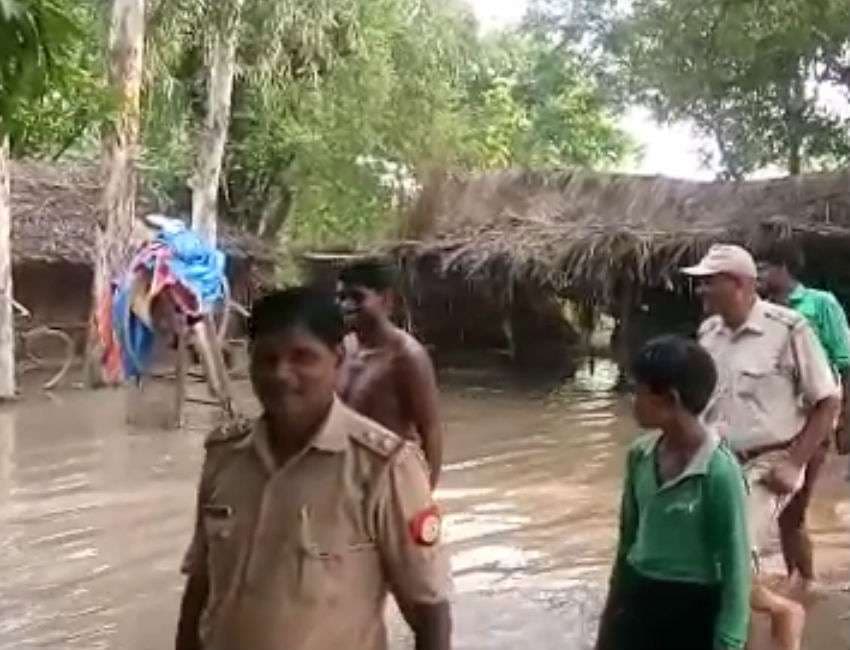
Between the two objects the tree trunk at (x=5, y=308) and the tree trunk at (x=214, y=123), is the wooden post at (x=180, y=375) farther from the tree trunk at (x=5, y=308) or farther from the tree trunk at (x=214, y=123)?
the tree trunk at (x=214, y=123)

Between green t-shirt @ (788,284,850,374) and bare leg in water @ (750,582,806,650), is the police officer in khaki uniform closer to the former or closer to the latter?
bare leg in water @ (750,582,806,650)

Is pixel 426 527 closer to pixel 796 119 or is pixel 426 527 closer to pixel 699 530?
pixel 699 530

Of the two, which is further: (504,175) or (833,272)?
(504,175)

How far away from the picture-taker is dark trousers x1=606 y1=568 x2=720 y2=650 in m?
4.15

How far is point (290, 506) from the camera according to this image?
2.94 m

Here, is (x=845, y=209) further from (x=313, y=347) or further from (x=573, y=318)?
(x=313, y=347)

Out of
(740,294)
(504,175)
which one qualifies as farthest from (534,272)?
(740,294)

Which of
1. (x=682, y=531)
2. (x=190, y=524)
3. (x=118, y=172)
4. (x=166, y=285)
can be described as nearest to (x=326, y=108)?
(x=118, y=172)

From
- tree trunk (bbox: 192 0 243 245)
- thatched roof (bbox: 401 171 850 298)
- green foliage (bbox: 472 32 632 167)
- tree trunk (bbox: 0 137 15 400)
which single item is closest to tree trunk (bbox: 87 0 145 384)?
tree trunk (bbox: 0 137 15 400)

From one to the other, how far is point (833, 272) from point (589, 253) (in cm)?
297

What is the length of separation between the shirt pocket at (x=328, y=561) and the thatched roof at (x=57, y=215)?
19726 millimetres

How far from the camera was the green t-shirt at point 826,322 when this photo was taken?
784 cm

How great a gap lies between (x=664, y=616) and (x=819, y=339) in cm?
373

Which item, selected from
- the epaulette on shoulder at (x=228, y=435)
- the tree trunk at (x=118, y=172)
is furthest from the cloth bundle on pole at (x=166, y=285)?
the epaulette on shoulder at (x=228, y=435)
